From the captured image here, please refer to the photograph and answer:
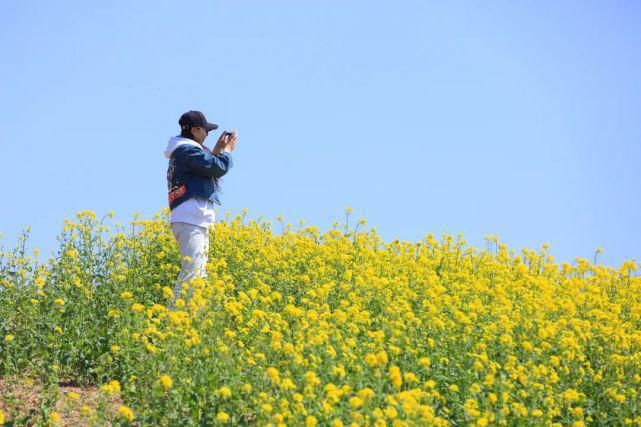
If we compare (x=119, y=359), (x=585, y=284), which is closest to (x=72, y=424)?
(x=119, y=359)

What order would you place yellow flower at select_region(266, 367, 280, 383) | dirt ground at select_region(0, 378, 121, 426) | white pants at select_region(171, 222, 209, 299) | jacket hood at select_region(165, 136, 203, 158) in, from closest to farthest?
1. yellow flower at select_region(266, 367, 280, 383)
2. dirt ground at select_region(0, 378, 121, 426)
3. white pants at select_region(171, 222, 209, 299)
4. jacket hood at select_region(165, 136, 203, 158)

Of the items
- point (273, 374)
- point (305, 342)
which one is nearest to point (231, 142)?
point (305, 342)

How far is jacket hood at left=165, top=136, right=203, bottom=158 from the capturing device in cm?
896

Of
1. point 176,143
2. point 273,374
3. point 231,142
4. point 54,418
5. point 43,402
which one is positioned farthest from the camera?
point 231,142

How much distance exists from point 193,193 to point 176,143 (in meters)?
0.64

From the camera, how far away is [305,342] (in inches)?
259

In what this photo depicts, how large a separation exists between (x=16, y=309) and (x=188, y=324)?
3.25 metres

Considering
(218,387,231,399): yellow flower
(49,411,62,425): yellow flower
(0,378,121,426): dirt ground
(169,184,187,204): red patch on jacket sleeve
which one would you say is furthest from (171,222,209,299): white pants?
(218,387,231,399): yellow flower

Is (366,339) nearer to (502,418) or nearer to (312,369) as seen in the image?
(312,369)

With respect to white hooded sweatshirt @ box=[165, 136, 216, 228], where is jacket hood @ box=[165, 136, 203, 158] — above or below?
above

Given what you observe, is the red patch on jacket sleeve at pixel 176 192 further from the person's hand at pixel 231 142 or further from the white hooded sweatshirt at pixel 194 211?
the person's hand at pixel 231 142

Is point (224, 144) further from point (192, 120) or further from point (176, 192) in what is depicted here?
point (176, 192)

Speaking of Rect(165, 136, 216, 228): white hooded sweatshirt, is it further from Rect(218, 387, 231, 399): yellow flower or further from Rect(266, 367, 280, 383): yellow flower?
Rect(266, 367, 280, 383): yellow flower

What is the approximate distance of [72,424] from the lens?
7.02m
